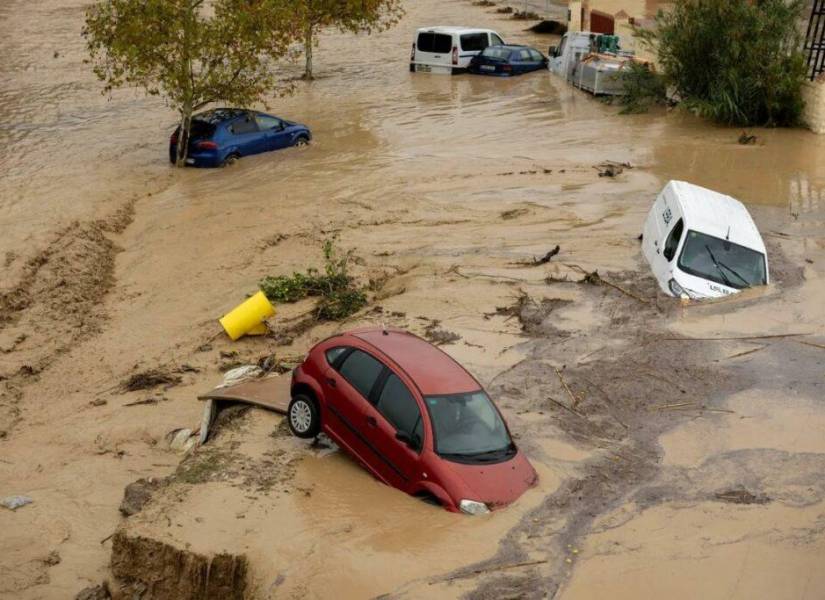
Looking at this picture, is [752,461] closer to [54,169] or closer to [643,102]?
[54,169]

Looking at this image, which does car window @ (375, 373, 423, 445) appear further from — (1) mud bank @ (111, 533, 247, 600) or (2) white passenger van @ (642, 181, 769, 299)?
(2) white passenger van @ (642, 181, 769, 299)

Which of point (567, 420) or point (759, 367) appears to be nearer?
point (567, 420)

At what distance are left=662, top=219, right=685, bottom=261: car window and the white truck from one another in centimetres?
1518

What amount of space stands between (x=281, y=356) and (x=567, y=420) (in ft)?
13.9

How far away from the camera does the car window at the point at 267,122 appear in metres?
24.4

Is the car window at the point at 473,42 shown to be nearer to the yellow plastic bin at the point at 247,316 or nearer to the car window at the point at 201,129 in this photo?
the car window at the point at 201,129

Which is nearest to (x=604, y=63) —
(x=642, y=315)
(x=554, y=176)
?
(x=554, y=176)

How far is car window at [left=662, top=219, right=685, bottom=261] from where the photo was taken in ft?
50.5

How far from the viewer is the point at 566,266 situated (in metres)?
→ 16.8

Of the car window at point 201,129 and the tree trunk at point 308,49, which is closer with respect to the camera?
the car window at point 201,129

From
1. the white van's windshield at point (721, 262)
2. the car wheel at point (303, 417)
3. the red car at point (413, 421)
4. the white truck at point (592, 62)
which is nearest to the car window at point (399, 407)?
the red car at point (413, 421)

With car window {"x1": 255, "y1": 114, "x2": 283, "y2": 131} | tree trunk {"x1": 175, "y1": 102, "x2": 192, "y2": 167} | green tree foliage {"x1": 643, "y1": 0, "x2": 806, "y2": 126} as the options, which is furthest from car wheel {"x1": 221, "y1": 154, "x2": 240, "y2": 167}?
green tree foliage {"x1": 643, "y1": 0, "x2": 806, "y2": 126}

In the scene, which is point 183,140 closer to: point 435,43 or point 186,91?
point 186,91

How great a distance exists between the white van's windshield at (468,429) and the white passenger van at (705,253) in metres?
5.71
